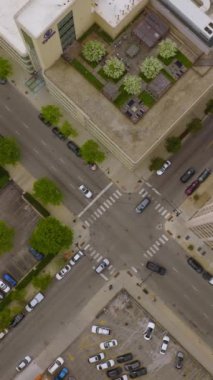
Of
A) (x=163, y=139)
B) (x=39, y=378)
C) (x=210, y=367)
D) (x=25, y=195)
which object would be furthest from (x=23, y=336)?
(x=163, y=139)

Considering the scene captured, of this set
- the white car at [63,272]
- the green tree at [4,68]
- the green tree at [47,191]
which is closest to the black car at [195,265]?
the white car at [63,272]

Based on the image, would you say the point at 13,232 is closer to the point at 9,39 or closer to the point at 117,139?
the point at 117,139

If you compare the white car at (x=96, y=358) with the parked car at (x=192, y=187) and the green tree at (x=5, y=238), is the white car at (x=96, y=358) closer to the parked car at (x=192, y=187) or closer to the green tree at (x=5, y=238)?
the green tree at (x=5, y=238)

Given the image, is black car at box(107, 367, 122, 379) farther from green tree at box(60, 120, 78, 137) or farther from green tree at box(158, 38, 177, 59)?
green tree at box(158, 38, 177, 59)

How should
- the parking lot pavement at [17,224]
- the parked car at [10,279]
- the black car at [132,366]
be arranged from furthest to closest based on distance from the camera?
Answer: the parking lot pavement at [17,224]
the parked car at [10,279]
the black car at [132,366]

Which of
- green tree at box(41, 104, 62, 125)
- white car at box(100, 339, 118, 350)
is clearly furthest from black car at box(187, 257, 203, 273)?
green tree at box(41, 104, 62, 125)
